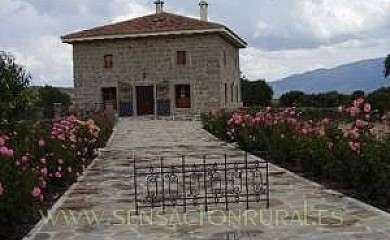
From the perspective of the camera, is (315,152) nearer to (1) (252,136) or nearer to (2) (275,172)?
(2) (275,172)

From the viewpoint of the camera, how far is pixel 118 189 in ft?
31.8

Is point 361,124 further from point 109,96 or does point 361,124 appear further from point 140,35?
point 109,96

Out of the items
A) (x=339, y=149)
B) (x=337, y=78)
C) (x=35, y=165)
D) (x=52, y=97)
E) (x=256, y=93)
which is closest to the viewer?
(x=35, y=165)

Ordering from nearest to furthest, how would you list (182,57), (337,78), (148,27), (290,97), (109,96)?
(182,57) < (148,27) < (109,96) < (290,97) < (337,78)

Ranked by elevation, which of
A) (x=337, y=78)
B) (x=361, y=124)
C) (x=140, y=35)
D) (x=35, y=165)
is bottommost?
(x=35, y=165)

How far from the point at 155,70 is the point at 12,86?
1141 inches

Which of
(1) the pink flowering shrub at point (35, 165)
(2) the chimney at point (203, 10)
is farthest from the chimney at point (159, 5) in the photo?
(1) the pink flowering shrub at point (35, 165)

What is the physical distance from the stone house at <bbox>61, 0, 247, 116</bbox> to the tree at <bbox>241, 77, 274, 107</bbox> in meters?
6.69

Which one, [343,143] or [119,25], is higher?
[119,25]

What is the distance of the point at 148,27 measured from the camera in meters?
37.6

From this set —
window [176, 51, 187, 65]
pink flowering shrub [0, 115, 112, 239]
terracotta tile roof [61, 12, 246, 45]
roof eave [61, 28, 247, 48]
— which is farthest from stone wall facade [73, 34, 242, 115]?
pink flowering shrub [0, 115, 112, 239]

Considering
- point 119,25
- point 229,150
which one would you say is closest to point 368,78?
point 119,25

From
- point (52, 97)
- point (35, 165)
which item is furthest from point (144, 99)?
point (35, 165)

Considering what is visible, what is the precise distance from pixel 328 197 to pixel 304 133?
10.3 feet
